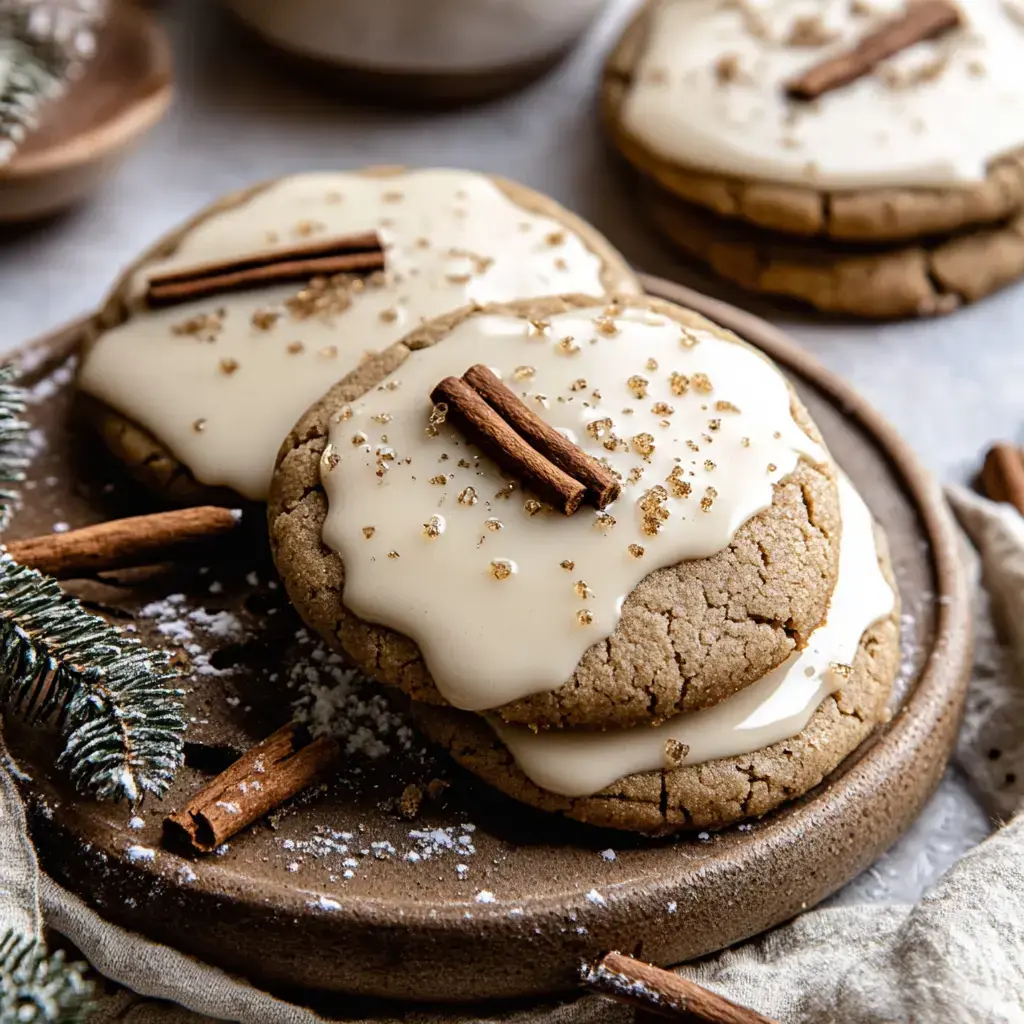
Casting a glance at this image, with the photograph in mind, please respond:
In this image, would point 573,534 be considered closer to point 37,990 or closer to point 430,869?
point 430,869

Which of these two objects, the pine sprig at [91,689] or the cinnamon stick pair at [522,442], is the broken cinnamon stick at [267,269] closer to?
the cinnamon stick pair at [522,442]

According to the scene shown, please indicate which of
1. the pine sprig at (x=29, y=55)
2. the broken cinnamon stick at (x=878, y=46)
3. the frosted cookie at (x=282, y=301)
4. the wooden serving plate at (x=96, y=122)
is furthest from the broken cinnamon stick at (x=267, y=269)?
the broken cinnamon stick at (x=878, y=46)

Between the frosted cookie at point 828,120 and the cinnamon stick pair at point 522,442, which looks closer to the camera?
the cinnamon stick pair at point 522,442

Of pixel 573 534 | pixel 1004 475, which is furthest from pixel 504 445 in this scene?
pixel 1004 475

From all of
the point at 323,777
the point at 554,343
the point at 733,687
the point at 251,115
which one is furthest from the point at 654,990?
the point at 251,115

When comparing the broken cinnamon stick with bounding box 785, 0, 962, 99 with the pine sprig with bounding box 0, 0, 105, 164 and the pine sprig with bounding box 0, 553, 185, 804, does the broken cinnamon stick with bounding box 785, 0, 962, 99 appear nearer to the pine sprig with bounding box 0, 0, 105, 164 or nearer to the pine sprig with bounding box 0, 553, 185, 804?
the pine sprig with bounding box 0, 0, 105, 164

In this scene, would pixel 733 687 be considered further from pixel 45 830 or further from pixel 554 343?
pixel 45 830
